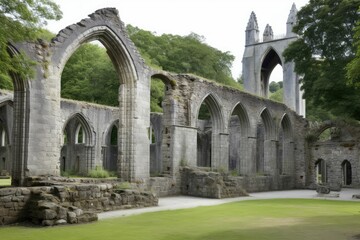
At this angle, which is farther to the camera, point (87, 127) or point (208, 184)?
point (87, 127)

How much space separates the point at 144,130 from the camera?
647 inches

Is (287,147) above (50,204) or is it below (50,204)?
above

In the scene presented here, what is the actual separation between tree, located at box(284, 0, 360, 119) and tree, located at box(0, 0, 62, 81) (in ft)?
43.0

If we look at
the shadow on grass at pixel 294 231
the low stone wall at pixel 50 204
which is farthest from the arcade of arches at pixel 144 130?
the shadow on grass at pixel 294 231

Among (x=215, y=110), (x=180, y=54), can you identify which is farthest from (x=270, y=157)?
(x=180, y=54)

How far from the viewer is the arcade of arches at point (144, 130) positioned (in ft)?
43.0

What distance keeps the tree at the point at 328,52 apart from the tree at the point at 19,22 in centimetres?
1311

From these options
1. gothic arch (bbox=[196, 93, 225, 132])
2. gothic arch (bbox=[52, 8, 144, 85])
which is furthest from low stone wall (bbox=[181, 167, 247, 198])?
gothic arch (bbox=[52, 8, 144, 85])

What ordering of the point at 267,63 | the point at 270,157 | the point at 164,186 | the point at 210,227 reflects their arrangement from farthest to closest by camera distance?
1. the point at 267,63
2. the point at 270,157
3. the point at 164,186
4. the point at 210,227

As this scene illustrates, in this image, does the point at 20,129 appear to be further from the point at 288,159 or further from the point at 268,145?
the point at 288,159

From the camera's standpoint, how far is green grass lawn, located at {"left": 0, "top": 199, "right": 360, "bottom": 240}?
295 inches

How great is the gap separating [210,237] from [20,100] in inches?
309

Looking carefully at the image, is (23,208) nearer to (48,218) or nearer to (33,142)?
(48,218)

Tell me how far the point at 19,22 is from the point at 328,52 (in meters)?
15.4
